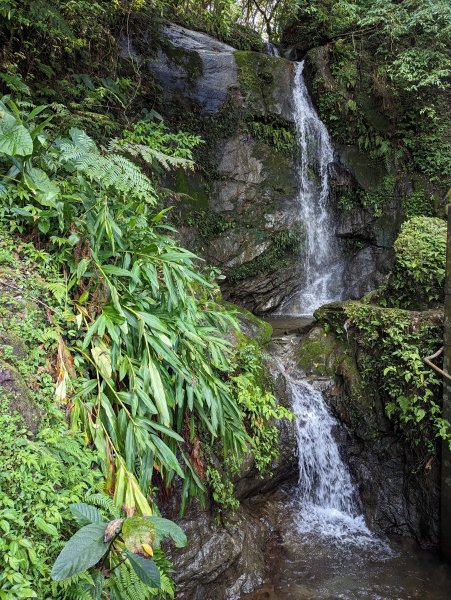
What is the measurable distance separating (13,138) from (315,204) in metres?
8.78

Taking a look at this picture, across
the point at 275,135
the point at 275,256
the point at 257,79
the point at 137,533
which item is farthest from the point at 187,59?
the point at 137,533

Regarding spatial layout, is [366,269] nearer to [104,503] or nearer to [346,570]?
[346,570]

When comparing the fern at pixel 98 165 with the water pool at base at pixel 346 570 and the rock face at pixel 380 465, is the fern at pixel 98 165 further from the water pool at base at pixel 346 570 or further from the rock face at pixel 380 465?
the water pool at base at pixel 346 570

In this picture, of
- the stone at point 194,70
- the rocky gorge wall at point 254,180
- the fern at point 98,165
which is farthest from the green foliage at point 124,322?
the stone at point 194,70

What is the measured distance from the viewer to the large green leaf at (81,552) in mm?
1621

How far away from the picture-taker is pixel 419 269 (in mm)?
5516

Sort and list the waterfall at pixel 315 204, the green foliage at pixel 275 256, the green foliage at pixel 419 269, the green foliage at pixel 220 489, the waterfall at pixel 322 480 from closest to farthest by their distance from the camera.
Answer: the green foliage at pixel 220 489 < the waterfall at pixel 322 480 < the green foliage at pixel 419 269 < the green foliage at pixel 275 256 < the waterfall at pixel 315 204

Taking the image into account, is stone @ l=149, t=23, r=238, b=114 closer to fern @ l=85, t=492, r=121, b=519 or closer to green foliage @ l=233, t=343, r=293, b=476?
green foliage @ l=233, t=343, r=293, b=476

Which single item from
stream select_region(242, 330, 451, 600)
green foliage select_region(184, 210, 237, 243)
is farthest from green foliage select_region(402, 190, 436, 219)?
stream select_region(242, 330, 451, 600)

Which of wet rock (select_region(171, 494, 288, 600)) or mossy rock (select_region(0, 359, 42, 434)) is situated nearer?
mossy rock (select_region(0, 359, 42, 434))

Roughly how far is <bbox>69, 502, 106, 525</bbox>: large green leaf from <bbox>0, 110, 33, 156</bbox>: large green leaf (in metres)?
2.45

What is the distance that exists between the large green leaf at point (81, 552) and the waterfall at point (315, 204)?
905cm

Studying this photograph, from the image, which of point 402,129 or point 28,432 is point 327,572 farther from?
point 402,129

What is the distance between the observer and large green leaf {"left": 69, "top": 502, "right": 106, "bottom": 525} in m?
1.84
